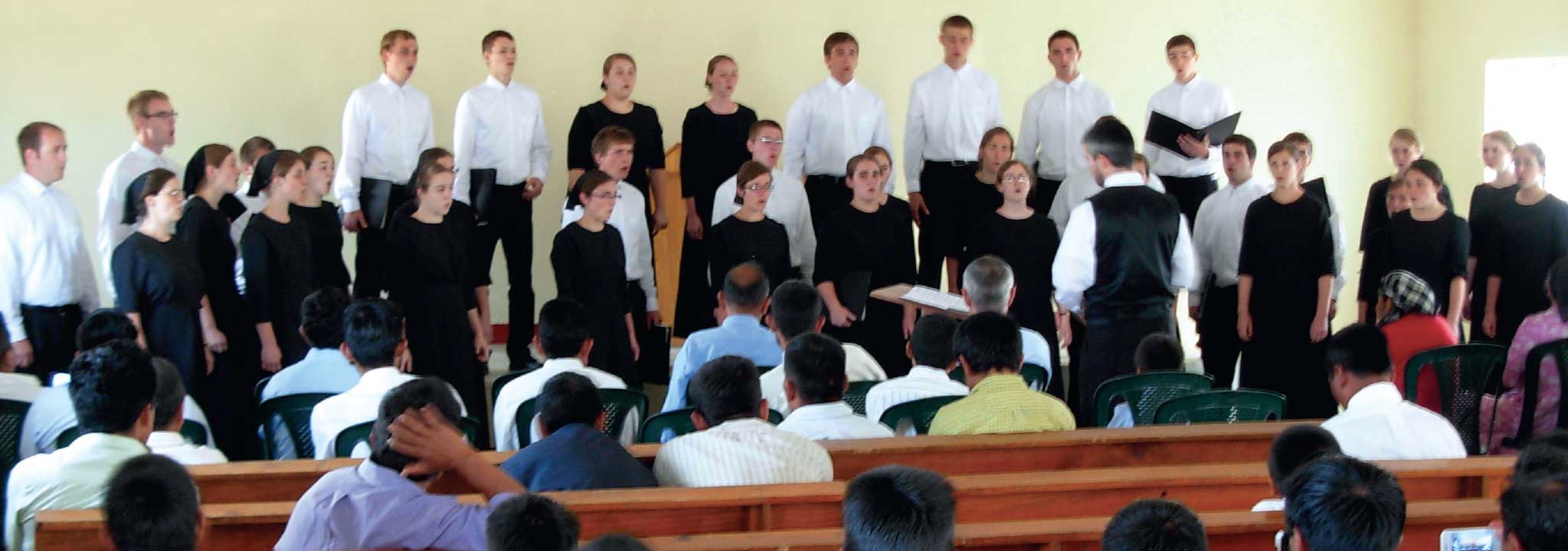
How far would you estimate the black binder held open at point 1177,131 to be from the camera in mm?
7348

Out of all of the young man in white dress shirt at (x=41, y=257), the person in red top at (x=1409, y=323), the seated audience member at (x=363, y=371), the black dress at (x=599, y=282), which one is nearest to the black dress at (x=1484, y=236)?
the person in red top at (x=1409, y=323)

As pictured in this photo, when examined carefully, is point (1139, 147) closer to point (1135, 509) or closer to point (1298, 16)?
point (1298, 16)

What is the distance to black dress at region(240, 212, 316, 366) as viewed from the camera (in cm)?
602

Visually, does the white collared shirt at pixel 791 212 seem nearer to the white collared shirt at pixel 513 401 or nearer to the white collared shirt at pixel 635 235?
the white collared shirt at pixel 635 235

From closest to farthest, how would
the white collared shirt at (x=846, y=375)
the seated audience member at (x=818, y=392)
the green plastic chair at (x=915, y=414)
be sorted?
the seated audience member at (x=818, y=392)
the green plastic chair at (x=915, y=414)
the white collared shirt at (x=846, y=375)

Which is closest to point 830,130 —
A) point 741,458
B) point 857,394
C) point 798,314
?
point 798,314

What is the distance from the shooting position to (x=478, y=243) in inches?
294

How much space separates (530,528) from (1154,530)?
95 centimetres

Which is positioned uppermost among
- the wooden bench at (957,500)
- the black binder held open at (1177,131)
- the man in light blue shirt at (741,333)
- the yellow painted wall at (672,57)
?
the yellow painted wall at (672,57)

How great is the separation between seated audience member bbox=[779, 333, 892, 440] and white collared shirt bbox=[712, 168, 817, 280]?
304 centimetres

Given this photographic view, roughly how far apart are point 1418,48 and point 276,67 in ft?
23.4

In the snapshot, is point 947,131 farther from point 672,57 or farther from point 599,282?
point 599,282

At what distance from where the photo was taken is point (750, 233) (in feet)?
22.4

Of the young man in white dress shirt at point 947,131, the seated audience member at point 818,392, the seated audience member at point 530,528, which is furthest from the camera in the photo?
the young man in white dress shirt at point 947,131
